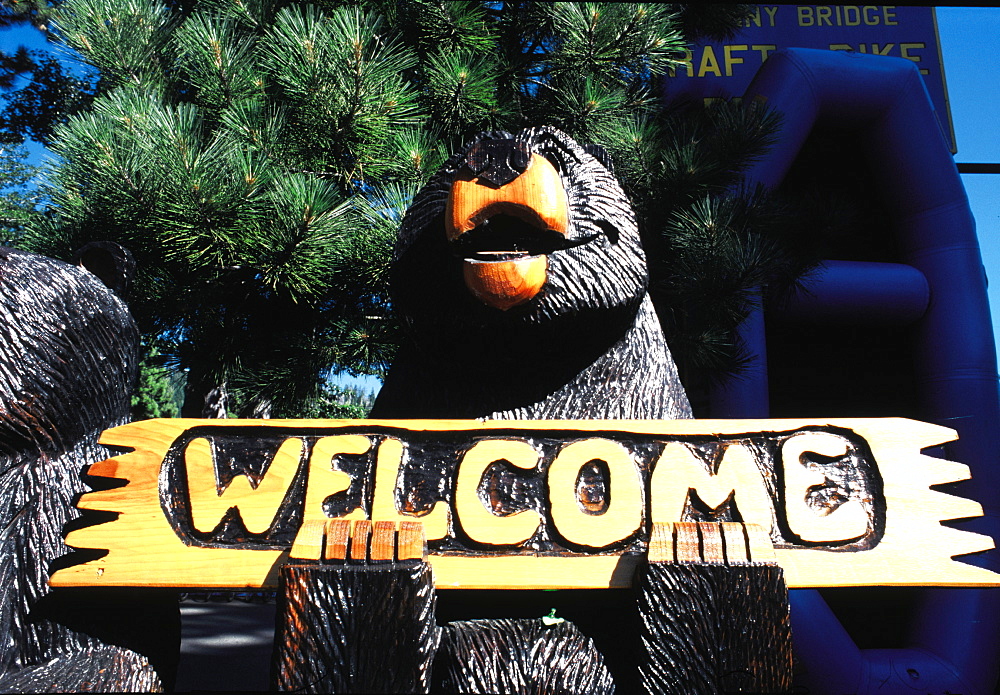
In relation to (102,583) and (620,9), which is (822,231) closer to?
(620,9)

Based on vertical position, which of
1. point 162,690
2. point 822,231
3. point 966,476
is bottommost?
point 162,690

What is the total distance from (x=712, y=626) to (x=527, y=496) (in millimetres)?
248

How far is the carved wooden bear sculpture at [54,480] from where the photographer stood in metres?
0.92

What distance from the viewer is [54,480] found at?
3.28ft

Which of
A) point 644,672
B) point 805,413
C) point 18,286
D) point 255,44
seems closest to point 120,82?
point 255,44

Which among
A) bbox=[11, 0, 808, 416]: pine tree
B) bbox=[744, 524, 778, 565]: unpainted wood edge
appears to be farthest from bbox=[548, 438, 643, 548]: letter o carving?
bbox=[11, 0, 808, 416]: pine tree

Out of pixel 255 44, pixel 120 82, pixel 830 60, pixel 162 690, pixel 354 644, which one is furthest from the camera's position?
pixel 830 60

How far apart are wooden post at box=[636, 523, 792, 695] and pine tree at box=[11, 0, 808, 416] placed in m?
1.40

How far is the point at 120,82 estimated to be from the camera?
222 centimetres

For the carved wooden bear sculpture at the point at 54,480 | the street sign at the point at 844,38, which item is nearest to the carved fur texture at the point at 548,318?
the carved wooden bear sculpture at the point at 54,480

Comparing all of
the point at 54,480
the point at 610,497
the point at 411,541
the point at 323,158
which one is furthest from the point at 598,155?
the point at 323,158

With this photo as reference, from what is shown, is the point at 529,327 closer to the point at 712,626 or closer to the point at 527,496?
the point at 527,496

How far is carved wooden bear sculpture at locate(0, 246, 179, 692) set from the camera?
923 millimetres

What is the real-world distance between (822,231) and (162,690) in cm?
229
